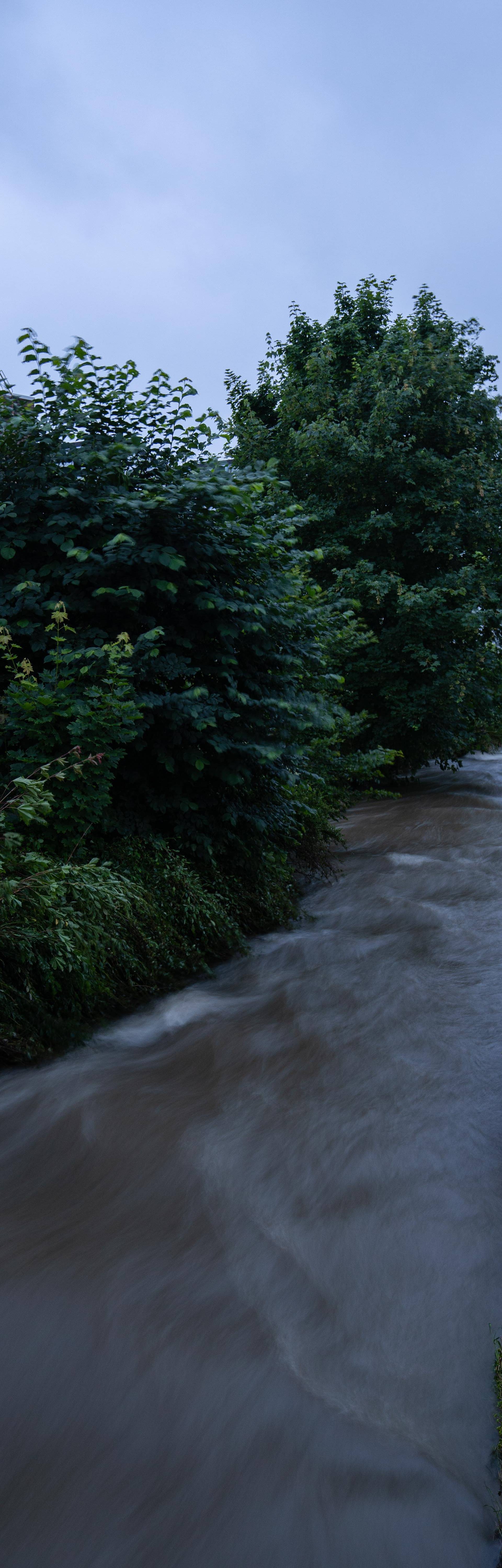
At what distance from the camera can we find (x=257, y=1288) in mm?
3443

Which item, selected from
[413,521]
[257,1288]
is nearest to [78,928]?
[257,1288]

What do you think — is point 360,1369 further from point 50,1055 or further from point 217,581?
point 217,581

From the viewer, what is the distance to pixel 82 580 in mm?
7184

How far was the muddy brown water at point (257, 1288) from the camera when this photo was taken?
100 inches

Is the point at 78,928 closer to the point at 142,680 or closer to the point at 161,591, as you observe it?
the point at 142,680

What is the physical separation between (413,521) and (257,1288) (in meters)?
14.2

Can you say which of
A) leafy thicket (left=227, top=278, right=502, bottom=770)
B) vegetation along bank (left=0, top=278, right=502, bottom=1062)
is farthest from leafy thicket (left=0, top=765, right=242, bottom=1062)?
leafy thicket (left=227, top=278, right=502, bottom=770)

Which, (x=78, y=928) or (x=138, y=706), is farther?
(x=138, y=706)

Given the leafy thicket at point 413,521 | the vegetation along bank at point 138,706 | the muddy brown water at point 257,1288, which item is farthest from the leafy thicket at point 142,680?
the leafy thicket at point 413,521

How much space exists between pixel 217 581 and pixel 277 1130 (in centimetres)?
437

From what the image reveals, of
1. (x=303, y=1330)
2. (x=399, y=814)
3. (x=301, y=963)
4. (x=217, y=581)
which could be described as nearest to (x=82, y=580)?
(x=217, y=581)

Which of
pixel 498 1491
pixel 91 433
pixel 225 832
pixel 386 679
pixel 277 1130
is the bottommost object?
pixel 498 1491

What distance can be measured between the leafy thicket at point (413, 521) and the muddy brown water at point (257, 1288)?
31.5ft

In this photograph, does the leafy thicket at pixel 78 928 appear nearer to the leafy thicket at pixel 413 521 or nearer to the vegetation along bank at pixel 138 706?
the vegetation along bank at pixel 138 706
